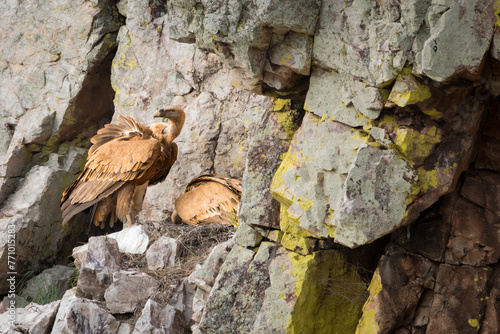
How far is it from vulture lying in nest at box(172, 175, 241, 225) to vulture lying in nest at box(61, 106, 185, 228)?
0.40 meters

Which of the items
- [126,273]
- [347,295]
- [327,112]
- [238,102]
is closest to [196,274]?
[126,273]

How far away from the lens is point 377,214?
9.28 feet

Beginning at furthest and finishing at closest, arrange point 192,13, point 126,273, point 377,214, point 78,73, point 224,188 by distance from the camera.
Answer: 1. point 78,73
2. point 224,188
3. point 126,273
4. point 192,13
5. point 377,214

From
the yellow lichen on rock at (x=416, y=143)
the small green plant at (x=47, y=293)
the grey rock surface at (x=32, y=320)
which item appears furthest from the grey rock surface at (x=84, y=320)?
the yellow lichen on rock at (x=416, y=143)

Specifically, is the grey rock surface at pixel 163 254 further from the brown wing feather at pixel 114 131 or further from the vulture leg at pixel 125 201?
the brown wing feather at pixel 114 131

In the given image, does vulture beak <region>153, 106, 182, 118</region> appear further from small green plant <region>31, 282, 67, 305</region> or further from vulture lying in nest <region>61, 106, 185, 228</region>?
small green plant <region>31, 282, 67, 305</region>

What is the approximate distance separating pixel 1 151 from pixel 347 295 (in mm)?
4641

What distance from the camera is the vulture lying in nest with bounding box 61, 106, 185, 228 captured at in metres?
5.04

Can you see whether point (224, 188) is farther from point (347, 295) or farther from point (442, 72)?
point (442, 72)

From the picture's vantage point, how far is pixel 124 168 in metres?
5.02

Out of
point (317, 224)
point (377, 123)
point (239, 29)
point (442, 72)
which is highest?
point (239, 29)

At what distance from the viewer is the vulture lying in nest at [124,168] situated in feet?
16.5

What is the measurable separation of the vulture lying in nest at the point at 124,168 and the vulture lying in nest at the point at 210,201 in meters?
0.40

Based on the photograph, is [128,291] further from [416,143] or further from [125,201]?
[416,143]
